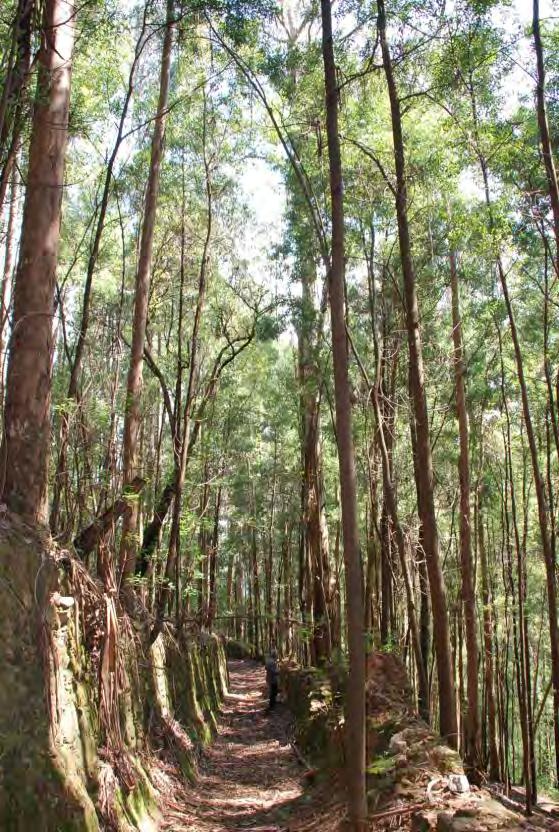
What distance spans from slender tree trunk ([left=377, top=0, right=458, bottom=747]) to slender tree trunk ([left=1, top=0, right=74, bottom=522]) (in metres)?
3.14

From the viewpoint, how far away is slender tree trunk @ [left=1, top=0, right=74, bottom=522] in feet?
18.0

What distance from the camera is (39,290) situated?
5879 mm

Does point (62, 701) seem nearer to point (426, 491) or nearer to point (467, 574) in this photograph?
point (426, 491)

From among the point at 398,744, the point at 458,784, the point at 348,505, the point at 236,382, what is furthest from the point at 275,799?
the point at 236,382

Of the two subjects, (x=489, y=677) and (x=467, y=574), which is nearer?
(x=467, y=574)

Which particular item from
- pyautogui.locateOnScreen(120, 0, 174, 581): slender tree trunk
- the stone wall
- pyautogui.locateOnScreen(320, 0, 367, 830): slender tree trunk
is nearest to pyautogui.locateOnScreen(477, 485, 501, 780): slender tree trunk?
pyautogui.locateOnScreen(120, 0, 174, 581): slender tree trunk

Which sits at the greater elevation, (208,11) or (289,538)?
(208,11)

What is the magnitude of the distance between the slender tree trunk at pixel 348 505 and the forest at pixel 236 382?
20 mm

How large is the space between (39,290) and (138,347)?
164 inches

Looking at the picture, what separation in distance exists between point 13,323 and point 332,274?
102 inches

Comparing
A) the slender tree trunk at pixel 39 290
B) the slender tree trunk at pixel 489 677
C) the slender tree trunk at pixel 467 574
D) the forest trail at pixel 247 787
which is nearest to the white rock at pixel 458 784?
the forest trail at pixel 247 787

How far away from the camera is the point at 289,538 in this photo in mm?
27453

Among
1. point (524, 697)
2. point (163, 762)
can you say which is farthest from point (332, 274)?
point (524, 697)

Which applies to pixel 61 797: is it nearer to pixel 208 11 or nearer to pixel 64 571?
pixel 64 571
